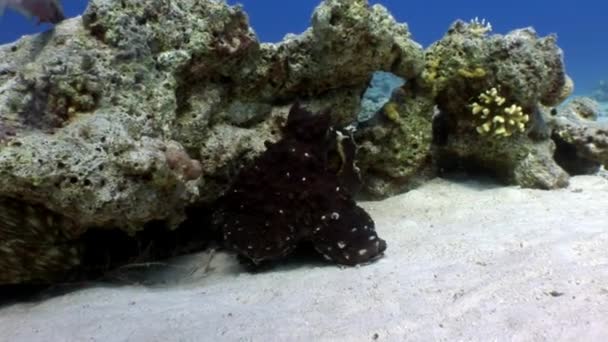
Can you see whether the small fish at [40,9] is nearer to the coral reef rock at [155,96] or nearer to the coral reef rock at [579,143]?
the coral reef rock at [155,96]

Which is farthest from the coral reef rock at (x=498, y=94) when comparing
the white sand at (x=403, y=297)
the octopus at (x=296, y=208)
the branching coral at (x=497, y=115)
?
the octopus at (x=296, y=208)

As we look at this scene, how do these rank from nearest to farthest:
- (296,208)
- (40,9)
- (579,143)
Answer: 1. (40,9)
2. (296,208)
3. (579,143)

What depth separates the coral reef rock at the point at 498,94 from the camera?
16.3 feet

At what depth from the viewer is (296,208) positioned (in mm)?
3881

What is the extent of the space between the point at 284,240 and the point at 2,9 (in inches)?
108

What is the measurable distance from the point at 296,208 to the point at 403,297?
50.5 inches

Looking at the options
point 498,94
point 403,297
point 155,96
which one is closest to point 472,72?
point 498,94

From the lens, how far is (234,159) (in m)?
4.45

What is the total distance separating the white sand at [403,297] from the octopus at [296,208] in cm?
19

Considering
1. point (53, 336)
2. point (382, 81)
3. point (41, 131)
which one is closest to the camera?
point (53, 336)

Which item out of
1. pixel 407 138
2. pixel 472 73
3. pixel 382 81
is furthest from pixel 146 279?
pixel 382 81

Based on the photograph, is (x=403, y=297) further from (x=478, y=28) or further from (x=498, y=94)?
(x=478, y=28)

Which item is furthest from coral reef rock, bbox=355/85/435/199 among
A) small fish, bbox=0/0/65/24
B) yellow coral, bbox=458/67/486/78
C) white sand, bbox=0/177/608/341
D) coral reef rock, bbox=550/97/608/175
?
small fish, bbox=0/0/65/24

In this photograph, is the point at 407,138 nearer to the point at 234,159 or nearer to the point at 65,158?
the point at 234,159
